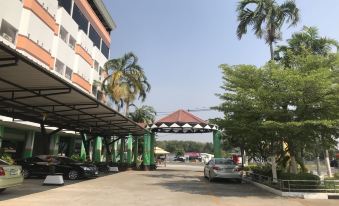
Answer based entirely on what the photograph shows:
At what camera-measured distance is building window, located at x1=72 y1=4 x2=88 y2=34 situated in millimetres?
36031

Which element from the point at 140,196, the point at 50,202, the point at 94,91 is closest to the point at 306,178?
the point at 140,196

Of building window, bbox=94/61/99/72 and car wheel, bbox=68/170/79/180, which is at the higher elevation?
building window, bbox=94/61/99/72

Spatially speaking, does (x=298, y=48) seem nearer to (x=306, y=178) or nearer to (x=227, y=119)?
(x=227, y=119)

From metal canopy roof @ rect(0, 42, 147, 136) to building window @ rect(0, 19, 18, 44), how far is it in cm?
627

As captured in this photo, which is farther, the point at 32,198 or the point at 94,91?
the point at 94,91

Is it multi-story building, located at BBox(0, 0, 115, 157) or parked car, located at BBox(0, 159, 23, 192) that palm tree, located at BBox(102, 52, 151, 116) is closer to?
multi-story building, located at BBox(0, 0, 115, 157)

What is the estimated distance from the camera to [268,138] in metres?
16.6

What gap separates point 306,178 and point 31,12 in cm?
2182

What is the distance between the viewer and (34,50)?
26.4m

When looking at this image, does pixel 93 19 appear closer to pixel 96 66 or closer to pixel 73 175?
pixel 96 66

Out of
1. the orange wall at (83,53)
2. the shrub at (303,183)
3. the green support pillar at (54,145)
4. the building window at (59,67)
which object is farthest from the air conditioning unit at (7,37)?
the shrub at (303,183)

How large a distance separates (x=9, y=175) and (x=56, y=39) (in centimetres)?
2112

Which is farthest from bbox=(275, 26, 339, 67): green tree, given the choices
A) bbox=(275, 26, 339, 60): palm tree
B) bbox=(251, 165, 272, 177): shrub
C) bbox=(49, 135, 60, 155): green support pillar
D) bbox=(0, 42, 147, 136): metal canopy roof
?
bbox=(49, 135, 60, 155): green support pillar

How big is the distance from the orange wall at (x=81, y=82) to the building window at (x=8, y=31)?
36.5 feet
